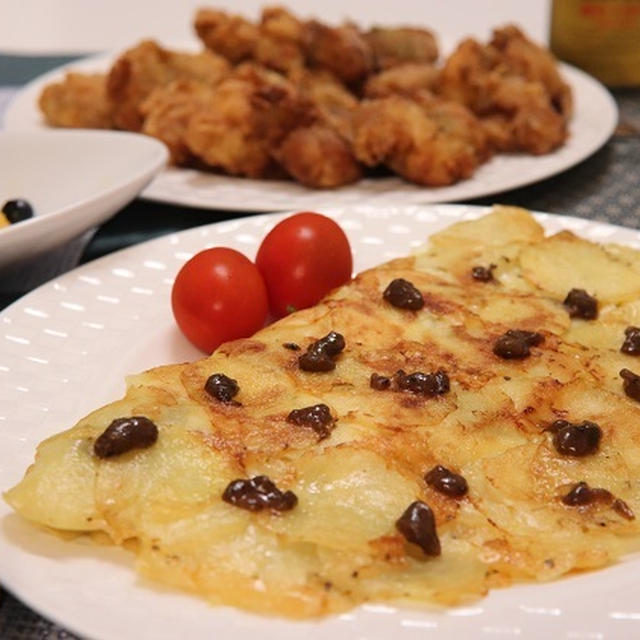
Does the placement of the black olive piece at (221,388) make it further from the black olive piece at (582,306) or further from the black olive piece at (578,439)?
the black olive piece at (582,306)

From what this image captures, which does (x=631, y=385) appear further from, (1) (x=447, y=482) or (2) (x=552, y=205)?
(2) (x=552, y=205)

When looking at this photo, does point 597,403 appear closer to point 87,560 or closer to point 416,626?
point 416,626

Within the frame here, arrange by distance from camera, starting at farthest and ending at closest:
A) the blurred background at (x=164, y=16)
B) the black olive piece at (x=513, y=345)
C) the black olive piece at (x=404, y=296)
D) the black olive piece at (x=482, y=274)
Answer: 1. the blurred background at (x=164, y=16)
2. the black olive piece at (x=482, y=274)
3. the black olive piece at (x=404, y=296)
4. the black olive piece at (x=513, y=345)

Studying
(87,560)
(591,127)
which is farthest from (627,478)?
(591,127)

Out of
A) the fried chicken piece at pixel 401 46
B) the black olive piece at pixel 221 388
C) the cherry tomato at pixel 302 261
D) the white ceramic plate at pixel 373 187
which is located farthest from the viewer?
the fried chicken piece at pixel 401 46

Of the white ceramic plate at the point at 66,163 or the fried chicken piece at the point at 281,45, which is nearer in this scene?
the white ceramic plate at the point at 66,163

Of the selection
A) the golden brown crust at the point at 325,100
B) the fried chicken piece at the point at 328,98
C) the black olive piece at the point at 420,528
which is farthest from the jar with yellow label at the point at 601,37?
the black olive piece at the point at 420,528

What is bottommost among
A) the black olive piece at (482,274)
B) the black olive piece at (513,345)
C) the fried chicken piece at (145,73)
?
the black olive piece at (482,274)

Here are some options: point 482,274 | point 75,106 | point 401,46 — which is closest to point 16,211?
point 75,106
